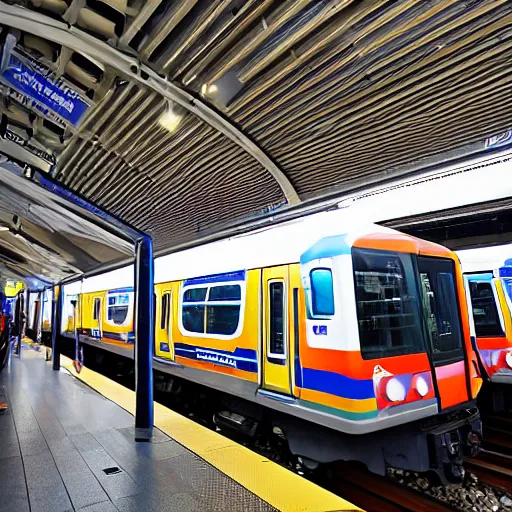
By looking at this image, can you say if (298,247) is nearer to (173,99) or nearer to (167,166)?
(167,166)

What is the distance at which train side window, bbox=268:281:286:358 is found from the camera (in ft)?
15.0

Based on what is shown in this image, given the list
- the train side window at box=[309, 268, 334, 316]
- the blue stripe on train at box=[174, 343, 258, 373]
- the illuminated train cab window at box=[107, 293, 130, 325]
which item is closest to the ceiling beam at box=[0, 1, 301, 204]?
the train side window at box=[309, 268, 334, 316]

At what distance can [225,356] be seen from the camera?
5320 mm

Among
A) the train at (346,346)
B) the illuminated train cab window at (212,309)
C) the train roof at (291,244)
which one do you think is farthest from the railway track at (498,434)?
the illuminated train cab window at (212,309)

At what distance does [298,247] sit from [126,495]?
2893 mm

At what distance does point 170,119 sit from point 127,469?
2.31 metres

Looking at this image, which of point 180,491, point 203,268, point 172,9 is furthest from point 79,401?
point 172,9

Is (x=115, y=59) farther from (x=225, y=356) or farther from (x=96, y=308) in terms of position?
(x=96, y=308)

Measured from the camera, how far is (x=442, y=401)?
449 centimetres

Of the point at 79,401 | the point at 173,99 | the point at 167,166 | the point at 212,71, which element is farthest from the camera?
the point at 79,401

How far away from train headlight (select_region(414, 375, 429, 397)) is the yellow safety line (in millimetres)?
1959

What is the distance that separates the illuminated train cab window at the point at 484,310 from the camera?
21.6ft

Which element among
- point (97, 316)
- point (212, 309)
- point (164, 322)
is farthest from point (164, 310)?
point (97, 316)

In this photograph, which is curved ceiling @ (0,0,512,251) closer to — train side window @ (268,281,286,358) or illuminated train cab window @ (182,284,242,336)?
train side window @ (268,281,286,358)
